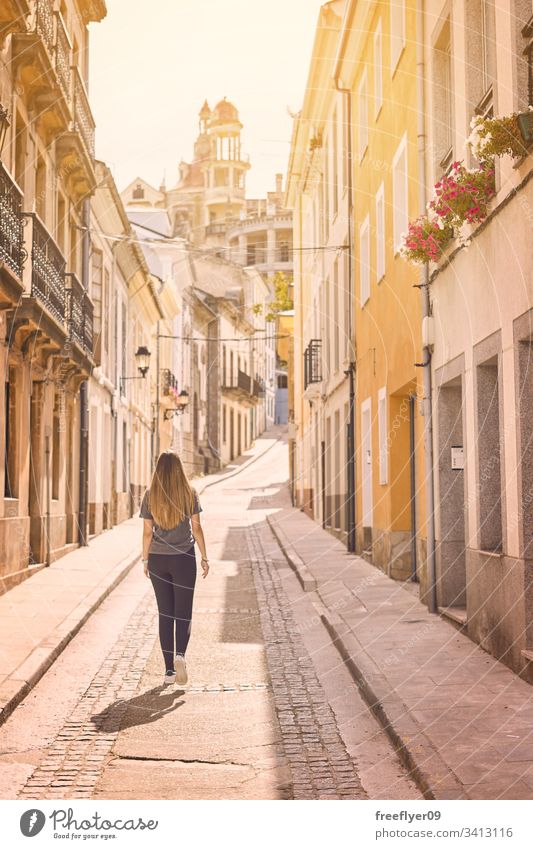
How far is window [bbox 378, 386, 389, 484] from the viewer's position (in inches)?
653

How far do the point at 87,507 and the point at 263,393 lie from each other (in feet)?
169

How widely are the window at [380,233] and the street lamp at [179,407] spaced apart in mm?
21156

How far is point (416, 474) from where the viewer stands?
14945mm

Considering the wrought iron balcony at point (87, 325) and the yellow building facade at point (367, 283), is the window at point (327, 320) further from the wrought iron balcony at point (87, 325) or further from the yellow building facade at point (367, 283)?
the wrought iron balcony at point (87, 325)

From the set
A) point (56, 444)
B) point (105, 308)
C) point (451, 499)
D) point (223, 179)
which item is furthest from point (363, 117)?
point (223, 179)

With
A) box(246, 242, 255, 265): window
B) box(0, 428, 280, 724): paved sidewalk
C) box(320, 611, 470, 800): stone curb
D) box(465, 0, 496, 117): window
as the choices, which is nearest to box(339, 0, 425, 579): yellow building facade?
A: box(465, 0, 496, 117): window

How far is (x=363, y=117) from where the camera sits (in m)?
19.1

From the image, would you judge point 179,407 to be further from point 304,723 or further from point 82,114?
point 304,723

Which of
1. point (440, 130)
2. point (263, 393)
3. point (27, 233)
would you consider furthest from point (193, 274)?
point (440, 130)

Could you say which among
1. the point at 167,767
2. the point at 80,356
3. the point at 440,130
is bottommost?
the point at 167,767

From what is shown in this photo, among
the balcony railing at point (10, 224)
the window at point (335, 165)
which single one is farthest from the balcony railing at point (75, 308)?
the window at point (335, 165)

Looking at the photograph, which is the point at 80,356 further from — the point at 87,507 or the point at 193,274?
the point at 193,274

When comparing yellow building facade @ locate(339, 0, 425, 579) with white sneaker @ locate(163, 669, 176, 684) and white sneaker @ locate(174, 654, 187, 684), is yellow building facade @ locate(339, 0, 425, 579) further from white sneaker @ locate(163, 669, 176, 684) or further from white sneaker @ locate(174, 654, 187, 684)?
white sneaker @ locate(174, 654, 187, 684)

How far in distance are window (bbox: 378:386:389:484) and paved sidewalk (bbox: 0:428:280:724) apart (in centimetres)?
398
